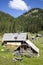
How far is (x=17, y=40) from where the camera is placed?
2972 inches

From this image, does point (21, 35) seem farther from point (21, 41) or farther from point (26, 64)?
point (26, 64)

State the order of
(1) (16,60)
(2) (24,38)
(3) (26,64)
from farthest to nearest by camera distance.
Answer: (2) (24,38) < (1) (16,60) < (3) (26,64)

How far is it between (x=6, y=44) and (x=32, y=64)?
106 ft

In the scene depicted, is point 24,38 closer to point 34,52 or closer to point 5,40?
point 5,40

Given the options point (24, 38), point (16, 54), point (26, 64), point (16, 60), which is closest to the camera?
point (26, 64)

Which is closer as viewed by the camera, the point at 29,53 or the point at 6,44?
the point at 29,53

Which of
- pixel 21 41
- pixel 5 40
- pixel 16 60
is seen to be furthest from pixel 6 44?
pixel 16 60

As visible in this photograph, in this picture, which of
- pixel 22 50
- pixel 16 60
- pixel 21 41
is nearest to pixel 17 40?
pixel 21 41

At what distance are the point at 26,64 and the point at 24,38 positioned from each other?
3037 cm

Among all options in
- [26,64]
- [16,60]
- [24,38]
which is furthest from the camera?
[24,38]

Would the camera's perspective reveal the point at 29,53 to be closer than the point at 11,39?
Yes

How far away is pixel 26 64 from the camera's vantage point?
45344 mm

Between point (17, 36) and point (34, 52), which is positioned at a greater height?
point (17, 36)

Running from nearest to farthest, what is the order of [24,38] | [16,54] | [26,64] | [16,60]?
[26,64] < [16,60] < [16,54] < [24,38]
